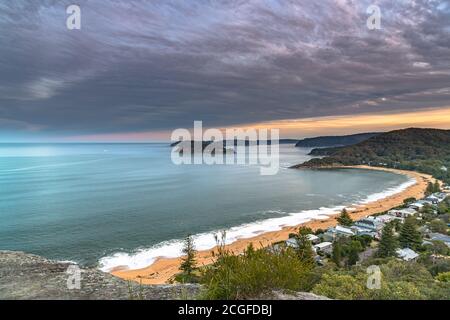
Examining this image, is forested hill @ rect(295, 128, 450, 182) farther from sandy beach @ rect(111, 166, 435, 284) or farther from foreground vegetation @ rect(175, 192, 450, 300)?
foreground vegetation @ rect(175, 192, 450, 300)

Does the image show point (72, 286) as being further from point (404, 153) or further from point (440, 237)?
point (404, 153)

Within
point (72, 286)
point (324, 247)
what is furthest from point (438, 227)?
point (72, 286)

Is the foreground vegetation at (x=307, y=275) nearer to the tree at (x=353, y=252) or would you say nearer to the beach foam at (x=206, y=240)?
the tree at (x=353, y=252)

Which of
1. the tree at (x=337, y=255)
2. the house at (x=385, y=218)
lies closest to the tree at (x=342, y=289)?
the tree at (x=337, y=255)

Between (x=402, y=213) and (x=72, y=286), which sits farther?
(x=402, y=213)
